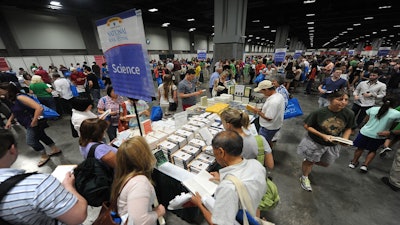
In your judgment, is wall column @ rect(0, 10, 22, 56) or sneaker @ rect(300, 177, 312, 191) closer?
sneaker @ rect(300, 177, 312, 191)

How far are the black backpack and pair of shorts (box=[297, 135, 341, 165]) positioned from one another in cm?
269

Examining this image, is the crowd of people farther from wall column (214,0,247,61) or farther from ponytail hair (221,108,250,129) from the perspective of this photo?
wall column (214,0,247,61)

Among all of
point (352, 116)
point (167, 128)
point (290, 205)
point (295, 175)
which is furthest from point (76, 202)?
point (295, 175)

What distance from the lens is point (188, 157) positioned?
205 centimetres

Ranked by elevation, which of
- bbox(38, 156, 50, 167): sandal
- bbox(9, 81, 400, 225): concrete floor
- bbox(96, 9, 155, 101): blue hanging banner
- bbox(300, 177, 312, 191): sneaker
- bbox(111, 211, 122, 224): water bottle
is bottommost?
bbox(9, 81, 400, 225): concrete floor

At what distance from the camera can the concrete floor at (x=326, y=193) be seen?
2.28 meters

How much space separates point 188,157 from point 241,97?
2.35 meters

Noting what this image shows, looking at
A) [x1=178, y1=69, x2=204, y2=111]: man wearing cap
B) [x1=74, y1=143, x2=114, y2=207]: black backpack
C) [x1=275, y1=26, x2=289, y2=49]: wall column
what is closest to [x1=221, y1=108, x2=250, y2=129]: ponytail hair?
[x1=74, y1=143, x2=114, y2=207]: black backpack

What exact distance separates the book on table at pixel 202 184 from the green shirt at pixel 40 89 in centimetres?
568

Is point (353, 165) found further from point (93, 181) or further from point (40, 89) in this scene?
point (40, 89)

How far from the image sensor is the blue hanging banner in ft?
4.88

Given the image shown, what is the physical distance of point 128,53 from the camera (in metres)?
1.62

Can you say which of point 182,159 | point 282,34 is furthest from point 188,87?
point 282,34

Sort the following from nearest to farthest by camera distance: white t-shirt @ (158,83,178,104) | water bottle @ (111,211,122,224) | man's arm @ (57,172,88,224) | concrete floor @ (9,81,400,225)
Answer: man's arm @ (57,172,88,224)
water bottle @ (111,211,122,224)
concrete floor @ (9,81,400,225)
white t-shirt @ (158,83,178,104)
